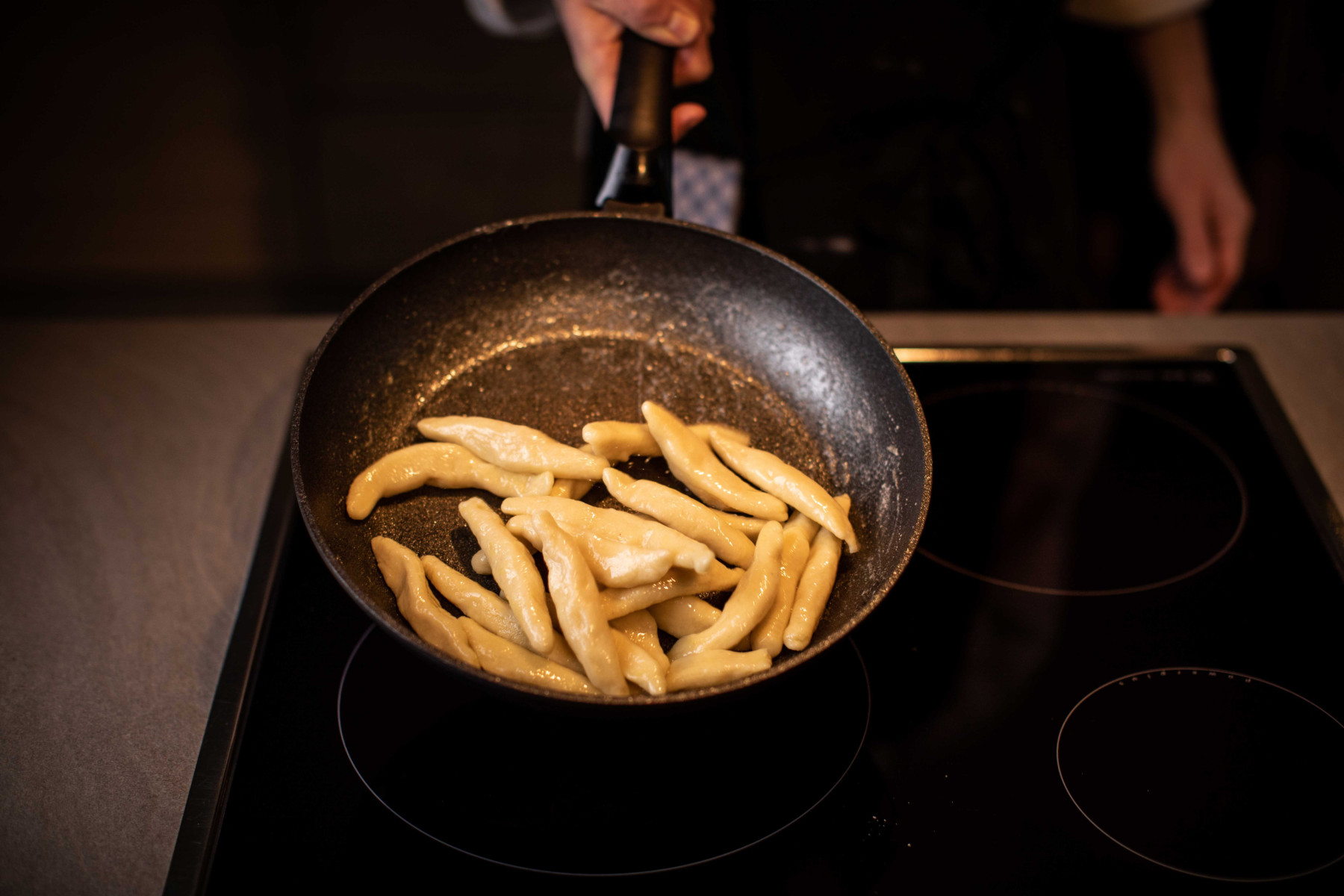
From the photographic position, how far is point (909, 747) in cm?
69

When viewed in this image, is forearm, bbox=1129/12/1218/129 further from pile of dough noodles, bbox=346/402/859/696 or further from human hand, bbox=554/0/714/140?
pile of dough noodles, bbox=346/402/859/696

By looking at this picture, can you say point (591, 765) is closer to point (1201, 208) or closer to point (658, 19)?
point (658, 19)

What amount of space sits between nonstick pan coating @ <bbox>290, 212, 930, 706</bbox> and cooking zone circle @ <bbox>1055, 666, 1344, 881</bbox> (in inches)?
8.3

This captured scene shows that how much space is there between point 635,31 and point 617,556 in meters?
0.55

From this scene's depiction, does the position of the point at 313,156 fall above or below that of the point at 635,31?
below

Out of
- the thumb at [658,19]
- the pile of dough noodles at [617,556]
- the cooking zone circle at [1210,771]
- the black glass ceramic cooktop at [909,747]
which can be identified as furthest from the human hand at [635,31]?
the cooking zone circle at [1210,771]

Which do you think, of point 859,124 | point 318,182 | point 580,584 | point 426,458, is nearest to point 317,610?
point 426,458

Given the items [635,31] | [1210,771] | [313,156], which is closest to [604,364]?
[635,31]

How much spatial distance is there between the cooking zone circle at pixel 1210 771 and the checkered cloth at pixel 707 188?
729 mm

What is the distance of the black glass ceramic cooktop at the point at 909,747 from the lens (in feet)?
2.03

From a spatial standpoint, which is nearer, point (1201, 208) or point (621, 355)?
point (621, 355)

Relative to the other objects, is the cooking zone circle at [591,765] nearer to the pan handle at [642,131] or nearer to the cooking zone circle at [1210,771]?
the cooking zone circle at [1210,771]

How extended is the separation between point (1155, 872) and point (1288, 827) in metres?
0.11

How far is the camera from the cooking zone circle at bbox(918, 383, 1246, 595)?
0.83 metres
